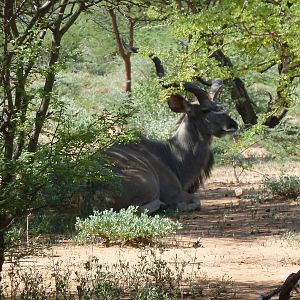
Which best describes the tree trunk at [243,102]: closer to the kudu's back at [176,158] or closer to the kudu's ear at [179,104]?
the kudu's back at [176,158]

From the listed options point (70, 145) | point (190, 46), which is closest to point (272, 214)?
point (190, 46)

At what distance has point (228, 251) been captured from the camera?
9656 millimetres

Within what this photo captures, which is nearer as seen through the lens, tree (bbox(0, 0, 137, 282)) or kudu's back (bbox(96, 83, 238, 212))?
tree (bbox(0, 0, 137, 282))

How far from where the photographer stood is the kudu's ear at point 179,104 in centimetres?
1412

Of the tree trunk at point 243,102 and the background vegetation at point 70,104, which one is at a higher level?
the tree trunk at point 243,102

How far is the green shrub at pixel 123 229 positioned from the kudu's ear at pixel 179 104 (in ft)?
14.0

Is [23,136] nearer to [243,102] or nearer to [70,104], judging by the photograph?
[70,104]

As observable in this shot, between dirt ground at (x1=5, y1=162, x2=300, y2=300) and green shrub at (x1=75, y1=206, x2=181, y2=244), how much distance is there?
0.54ft

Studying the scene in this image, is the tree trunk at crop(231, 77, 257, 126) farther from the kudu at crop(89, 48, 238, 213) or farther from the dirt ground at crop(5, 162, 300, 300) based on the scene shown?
the kudu at crop(89, 48, 238, 213)

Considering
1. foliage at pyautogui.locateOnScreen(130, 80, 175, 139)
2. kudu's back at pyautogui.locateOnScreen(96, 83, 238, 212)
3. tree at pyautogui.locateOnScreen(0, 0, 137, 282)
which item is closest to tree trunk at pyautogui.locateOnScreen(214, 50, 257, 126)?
foliage at pyautogui.locateOnScreen(130, 80, 175, 139)

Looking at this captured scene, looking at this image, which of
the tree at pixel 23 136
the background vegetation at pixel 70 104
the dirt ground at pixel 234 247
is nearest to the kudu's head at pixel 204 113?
the background vegetation at pixel 70 104

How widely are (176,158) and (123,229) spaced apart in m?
4.83

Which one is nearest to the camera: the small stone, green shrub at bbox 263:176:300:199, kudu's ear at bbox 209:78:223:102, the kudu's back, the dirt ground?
the dirt ground

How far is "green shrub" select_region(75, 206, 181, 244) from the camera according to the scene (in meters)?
9.66
